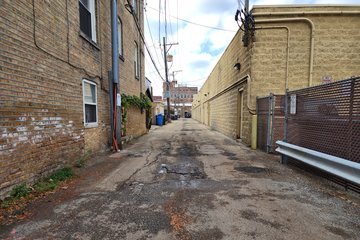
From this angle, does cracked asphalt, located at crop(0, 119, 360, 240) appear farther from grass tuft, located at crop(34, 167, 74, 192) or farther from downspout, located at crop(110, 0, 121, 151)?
downspout, located at crop(110, 0, 121, 151)

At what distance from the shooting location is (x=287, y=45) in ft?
23.8

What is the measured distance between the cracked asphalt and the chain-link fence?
0.74 meters

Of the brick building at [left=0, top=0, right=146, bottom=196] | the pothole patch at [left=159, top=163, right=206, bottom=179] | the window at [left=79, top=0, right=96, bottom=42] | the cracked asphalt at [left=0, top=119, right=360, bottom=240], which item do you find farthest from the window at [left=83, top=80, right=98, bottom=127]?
the pothole patch at [left=159, top=163, right=206, bottom=179]

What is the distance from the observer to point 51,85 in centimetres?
410

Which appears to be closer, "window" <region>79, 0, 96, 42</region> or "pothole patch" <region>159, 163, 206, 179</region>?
"pothole patch" <region>159, 163, 206, 179</region>

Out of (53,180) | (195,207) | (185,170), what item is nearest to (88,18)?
(53,180)

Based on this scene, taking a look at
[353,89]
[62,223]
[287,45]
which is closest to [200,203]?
[62,223]

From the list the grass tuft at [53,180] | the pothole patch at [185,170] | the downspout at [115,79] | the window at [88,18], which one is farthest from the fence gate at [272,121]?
the window at [88,18]

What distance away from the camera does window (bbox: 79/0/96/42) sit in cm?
573

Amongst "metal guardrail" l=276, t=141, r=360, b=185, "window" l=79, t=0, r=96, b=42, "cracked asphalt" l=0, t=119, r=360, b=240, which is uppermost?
"window" l=79, t=0, r=96, b=42

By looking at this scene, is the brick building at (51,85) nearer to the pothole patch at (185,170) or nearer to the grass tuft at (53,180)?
the grass tuft at (53,180)

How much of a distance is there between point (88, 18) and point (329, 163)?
24.7 feet

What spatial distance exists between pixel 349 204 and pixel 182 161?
367cm

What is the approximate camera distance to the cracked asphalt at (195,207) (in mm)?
2223
